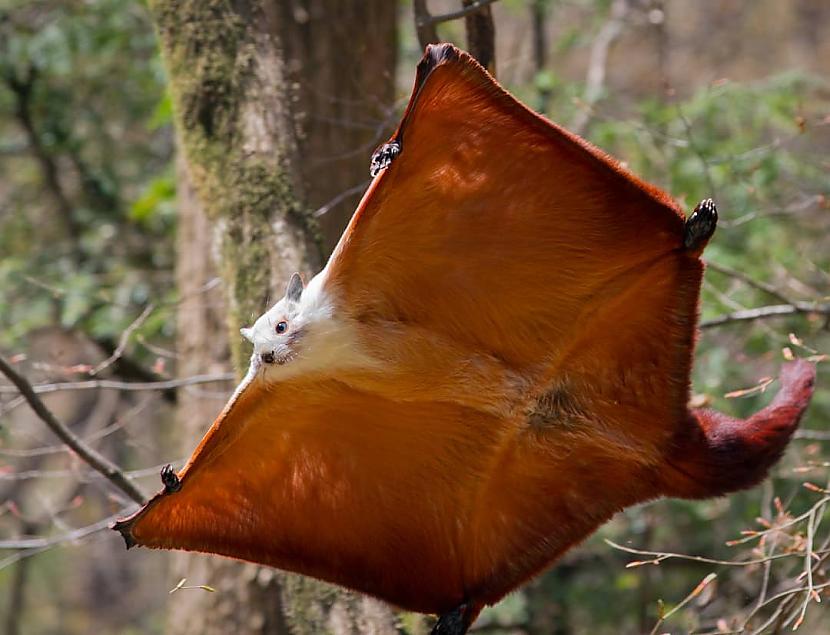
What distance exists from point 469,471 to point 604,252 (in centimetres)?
69

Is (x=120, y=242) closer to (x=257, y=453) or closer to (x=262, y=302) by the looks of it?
(x=262, y=302)

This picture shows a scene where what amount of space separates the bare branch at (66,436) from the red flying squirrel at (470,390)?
0.75 m

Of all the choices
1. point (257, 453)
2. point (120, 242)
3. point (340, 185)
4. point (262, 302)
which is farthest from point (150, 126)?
point (257, 453)

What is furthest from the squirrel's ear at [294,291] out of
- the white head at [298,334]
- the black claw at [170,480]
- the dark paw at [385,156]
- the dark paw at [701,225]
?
the dark paw at [701,225]

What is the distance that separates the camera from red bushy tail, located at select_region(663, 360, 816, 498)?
9.16ft

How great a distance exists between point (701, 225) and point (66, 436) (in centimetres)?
198

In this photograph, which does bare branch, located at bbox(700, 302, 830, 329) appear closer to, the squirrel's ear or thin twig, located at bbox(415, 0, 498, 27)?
thin twig, located at bbox(415, 0, 498, 27)

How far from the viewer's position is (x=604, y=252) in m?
2.58

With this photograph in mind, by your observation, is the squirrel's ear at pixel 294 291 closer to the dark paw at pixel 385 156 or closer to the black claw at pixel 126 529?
the dark paw at pixel 385 156

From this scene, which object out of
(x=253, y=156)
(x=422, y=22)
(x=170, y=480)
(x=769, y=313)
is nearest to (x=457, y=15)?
(x=422, y=22)

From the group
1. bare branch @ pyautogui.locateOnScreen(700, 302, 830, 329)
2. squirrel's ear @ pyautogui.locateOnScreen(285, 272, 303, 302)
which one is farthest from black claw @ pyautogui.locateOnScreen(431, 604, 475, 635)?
bare branch @ pyautogui.locateOnScreen(700, 302, 830, 329)

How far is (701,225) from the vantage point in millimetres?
2490

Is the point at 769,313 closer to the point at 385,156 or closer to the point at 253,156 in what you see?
the point at 253,156

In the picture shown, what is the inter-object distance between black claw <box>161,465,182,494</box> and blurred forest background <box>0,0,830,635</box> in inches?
10.6
